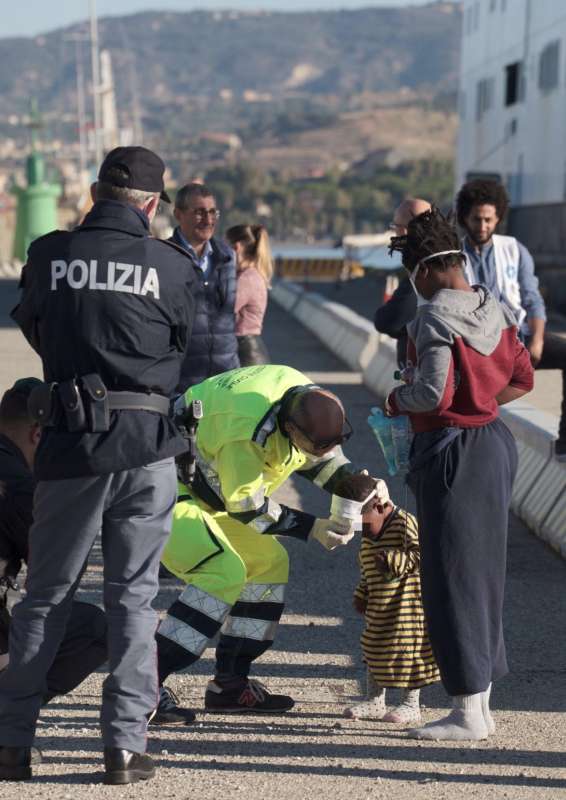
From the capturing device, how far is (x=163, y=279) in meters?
4.77

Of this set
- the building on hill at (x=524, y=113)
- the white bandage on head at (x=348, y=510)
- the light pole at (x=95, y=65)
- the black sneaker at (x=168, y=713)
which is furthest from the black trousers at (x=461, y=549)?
the light pole at (x=95, y=65)

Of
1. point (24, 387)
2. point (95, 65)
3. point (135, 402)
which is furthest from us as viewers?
point (95, 65)

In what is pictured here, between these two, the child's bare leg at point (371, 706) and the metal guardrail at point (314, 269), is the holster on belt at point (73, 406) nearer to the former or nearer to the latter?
the child's bare leg at point (371, 706)

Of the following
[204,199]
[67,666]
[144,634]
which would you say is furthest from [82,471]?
[204,199]

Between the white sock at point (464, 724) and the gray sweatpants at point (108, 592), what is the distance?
112 centimetres

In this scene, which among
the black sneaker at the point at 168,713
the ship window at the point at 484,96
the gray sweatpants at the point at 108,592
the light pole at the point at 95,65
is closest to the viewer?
the gray sweatpants at the point at 108,592

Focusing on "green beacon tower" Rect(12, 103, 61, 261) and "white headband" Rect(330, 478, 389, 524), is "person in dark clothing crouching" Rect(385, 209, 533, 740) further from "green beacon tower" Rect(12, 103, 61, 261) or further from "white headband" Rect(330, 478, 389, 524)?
"green beacon tower" Rect(12, 103, 61, 261)

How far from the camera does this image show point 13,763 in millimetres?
4816

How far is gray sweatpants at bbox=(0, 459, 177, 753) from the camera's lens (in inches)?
186

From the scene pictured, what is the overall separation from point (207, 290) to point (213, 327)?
209mm

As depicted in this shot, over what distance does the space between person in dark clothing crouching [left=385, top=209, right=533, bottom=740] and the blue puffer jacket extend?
2979mm

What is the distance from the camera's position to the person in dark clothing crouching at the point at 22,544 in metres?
4.99

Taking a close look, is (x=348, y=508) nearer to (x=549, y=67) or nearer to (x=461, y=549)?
(x=461, y=549)

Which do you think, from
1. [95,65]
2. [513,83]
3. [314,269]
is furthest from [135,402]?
[95,65]
